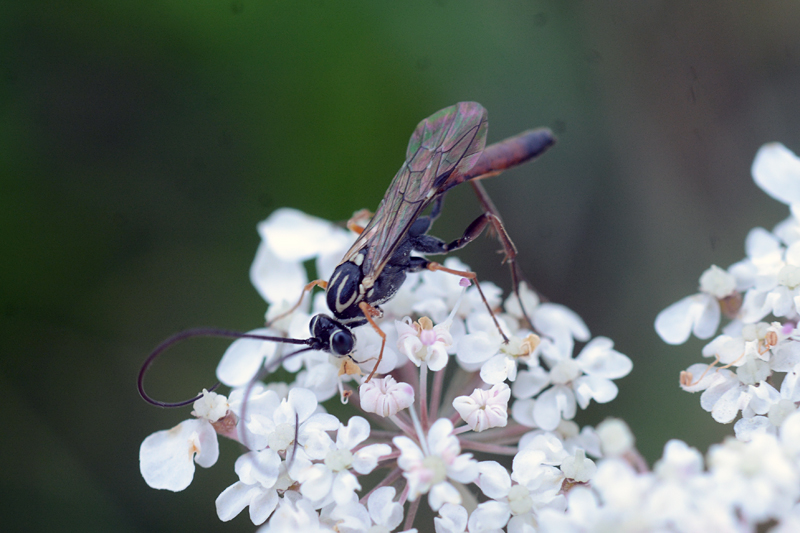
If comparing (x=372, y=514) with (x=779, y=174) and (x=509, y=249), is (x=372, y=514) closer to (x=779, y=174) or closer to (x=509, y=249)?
(x=509, y=249)

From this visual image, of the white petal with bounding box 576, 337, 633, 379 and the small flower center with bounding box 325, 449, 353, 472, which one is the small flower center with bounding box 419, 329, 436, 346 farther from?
the white petal with bounding box 576, 337, 633, 379

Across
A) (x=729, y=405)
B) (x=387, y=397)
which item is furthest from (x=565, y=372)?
(x=387, y=397)

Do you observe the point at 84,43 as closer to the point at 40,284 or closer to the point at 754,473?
the point at 40,284

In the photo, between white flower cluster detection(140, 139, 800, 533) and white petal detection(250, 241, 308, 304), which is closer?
white flower cluster detection(140, 139, 800, 533)

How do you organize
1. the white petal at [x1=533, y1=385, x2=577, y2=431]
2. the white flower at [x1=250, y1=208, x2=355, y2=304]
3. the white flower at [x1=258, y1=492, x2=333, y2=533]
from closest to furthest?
the white flower at [x1=258, y1=492, x2=333, y2=533] < the white petal at [x1=533, y1=385, x2=577, y2=431] < the white flower at [x1=250, y1=208, x2=355, y2=304]

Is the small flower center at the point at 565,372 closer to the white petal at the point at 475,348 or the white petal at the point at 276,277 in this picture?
the white petal at the point at 475,348

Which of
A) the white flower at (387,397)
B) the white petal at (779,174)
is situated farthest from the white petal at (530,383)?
the white petal at (779,174)

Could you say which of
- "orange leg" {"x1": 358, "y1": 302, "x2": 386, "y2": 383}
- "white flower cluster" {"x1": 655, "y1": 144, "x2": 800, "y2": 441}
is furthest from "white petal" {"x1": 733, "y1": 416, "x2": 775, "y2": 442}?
"orange leg" {"x1": 358, "y1": 302, "x2": 386, "y2": 383}
